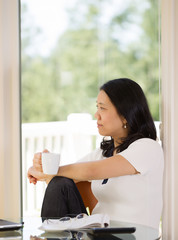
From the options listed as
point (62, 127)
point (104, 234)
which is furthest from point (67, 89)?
point (104, 234)

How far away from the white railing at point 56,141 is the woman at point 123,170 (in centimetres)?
137

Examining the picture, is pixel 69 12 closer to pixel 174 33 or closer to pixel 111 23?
pixel 111 23

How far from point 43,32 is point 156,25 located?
1.38 m

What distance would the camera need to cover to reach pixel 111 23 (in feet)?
8.89

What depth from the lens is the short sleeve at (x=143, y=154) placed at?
1603mm

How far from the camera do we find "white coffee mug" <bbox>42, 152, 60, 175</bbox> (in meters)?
1.51

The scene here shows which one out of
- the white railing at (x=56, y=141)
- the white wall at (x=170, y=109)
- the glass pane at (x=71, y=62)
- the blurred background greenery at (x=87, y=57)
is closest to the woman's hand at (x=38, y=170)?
the white wall at (x=170, y=109)

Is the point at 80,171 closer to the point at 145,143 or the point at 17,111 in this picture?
the point at 145,143

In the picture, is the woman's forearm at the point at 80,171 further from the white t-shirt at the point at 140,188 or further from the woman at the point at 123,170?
the white t-shirt at the point at 140,188

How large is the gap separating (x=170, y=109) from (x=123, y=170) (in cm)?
34

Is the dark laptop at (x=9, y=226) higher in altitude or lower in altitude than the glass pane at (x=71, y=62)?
lower

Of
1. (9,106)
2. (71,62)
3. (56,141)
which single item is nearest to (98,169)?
(9,106)

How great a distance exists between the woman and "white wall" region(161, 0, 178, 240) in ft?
0.22

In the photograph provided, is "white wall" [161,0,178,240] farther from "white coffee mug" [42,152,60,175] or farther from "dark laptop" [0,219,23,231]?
"dark laptop" [0,219,23,231]
